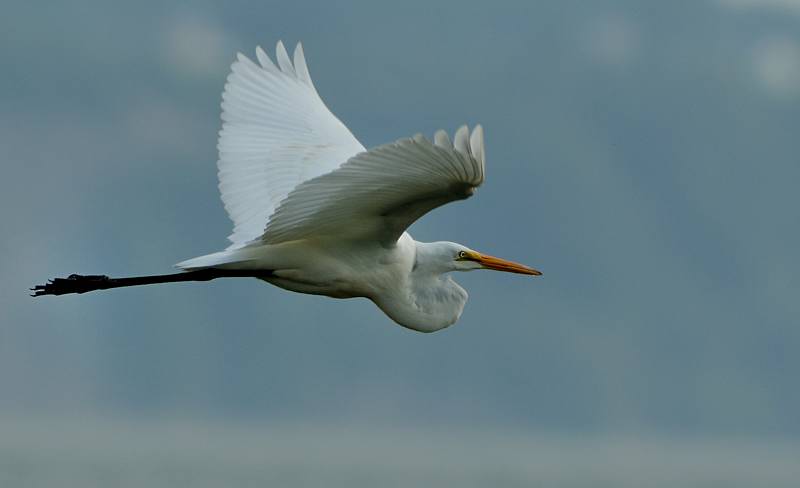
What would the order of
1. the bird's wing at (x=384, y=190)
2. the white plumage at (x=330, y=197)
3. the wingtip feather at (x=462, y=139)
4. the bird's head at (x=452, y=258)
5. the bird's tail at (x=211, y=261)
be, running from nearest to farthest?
the wingtip feather at (x=462, y=139) < the bird's wing at (x=384, y=190) < the white plumage at (x=330, y=197) < the bird's tail at (x=211, y=261) < the bird's head at (x=452, y=258)

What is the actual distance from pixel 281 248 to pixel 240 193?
1.12 metres

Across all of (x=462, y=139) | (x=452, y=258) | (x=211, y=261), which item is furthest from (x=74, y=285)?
(x=462, y=139)

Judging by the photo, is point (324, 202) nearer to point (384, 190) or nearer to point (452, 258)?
point (384, 190)

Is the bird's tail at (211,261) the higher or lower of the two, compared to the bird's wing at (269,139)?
lower

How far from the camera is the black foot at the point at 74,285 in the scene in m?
9.73

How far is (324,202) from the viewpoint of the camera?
759cm

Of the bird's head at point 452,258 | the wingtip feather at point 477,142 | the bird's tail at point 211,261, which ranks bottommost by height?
the bird's tail at point 211,261

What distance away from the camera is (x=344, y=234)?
27.7 feet

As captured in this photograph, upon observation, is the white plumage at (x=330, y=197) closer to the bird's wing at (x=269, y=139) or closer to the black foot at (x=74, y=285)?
the bird's wing at (x=269, y=139)

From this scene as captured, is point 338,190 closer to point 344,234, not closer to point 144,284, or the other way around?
point 344,234

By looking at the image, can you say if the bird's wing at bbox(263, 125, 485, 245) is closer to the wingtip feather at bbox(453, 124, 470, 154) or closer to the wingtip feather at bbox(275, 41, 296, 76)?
the wingtip feather at bbox(453, 124, 470, 154)

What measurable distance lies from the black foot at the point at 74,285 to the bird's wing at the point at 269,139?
1.24 metres

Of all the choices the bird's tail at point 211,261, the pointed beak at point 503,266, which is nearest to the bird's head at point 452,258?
the pointed beak at point 503,266

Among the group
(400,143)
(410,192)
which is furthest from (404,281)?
(400,143)
